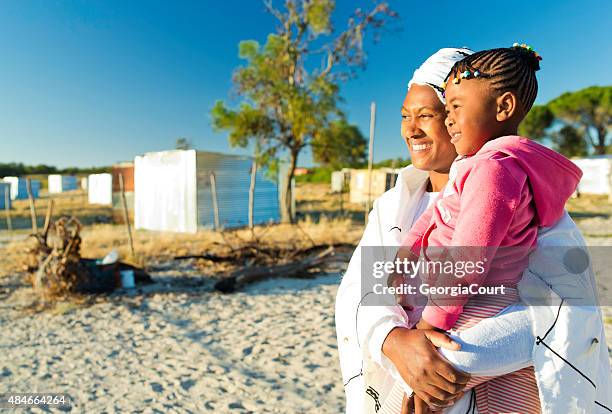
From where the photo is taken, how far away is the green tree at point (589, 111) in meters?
33.8

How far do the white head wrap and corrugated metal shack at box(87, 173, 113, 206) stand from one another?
27.5 meters

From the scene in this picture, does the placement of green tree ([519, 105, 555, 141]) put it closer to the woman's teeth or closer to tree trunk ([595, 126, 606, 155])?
tree trunk ([595, 126, 606, 155])

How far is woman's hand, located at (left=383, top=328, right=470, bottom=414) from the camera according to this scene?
3.00 feet

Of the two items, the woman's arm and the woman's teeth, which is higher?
the woman's teeth

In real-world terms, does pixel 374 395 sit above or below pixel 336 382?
above

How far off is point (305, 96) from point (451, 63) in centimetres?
1216

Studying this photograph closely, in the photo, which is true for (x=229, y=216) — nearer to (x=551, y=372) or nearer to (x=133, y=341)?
(x=133, y=341)

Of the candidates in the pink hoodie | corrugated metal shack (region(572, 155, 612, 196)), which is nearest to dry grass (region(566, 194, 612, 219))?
corrugated metal shack (region(572, 155, 612, 196))

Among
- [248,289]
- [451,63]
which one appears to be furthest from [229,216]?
[451,63]

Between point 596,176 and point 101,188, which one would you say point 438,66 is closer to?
point 101,188

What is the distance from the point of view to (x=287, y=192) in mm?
14867

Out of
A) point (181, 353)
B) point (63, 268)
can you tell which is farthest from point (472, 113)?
point (63, 268)

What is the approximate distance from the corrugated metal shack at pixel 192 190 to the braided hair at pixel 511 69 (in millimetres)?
12218

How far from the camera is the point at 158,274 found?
761 centimetres
